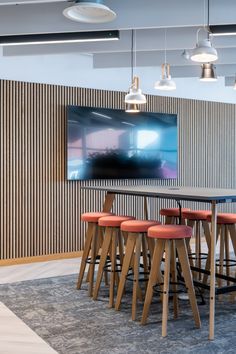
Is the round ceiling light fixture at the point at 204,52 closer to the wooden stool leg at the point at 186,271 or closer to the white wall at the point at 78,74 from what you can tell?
the wooden stool leg at the point at 186,271

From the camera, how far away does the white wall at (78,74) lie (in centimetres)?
593

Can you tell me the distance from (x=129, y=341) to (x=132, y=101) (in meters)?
2.60

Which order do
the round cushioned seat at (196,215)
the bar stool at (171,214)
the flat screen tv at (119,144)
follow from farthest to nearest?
the flat screen tv at (119,144)
the bar stool at (171,214)
the round cushioned seat at (196,215)

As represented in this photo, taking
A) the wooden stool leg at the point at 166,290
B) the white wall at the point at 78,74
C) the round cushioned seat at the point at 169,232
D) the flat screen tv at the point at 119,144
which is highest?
the white wall at the point at 78,74

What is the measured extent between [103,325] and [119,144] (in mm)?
3383

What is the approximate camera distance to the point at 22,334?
341 centimetres

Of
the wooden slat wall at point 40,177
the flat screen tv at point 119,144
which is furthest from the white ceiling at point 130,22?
the flat screen tv at point 119,144

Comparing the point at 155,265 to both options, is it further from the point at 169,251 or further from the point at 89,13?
the point at 89,13

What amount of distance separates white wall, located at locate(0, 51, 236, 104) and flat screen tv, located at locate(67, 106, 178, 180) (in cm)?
45

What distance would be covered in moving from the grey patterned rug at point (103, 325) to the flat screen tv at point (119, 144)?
2171 millimetres

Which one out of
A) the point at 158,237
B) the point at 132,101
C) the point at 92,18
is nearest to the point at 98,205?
the point at 132,101

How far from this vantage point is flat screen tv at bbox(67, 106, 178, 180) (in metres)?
→ 6.18

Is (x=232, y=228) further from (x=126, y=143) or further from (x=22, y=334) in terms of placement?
(x=126, y=143)

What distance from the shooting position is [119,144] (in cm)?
651
